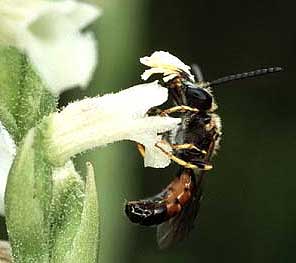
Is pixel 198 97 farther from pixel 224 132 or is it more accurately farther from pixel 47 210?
pixel 224 132

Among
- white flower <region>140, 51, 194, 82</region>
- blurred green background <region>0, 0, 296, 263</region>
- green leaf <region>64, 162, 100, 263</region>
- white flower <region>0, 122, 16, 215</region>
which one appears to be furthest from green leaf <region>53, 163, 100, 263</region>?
blurred green background <region>0, 0, 296, 263</region>

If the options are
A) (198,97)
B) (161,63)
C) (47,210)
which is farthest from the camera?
(198,97)

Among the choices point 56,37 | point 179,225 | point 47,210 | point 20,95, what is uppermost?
point 56,37

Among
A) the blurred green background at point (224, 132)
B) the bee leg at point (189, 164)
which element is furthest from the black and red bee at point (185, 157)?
the blurred green background at point (224, 132)

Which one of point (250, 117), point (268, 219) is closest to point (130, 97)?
point (268, 219)

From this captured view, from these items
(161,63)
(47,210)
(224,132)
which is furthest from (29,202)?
(224,132)

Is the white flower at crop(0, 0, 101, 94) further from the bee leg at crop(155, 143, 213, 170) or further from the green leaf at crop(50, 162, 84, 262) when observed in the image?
the bee leg at crop(155, 143, 213, 170)

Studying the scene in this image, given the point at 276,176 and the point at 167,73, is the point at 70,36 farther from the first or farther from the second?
the point at 276,176
